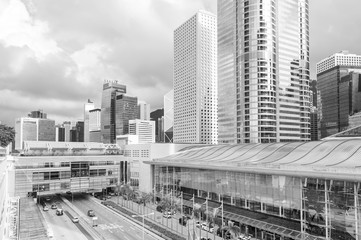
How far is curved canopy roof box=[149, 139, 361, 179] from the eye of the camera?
181 ft

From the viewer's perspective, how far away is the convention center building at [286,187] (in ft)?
169

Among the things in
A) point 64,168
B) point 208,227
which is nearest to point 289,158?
point 208,227

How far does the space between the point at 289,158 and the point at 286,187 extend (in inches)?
326

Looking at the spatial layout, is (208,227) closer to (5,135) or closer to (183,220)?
(183,220)

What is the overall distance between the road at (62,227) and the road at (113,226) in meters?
5.22

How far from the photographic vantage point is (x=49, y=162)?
111 m

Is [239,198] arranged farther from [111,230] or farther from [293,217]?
[111,230]

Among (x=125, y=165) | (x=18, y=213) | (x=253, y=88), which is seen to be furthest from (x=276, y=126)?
(x=18, y=213)

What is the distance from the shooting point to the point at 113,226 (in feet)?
262

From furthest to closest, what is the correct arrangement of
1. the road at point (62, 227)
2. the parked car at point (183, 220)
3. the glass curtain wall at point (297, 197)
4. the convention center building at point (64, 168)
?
1. the convention center building at point (64, 168)
2. the parked car at point (183, 220)
3. the road at point (62, 227)
4. the glass curtain wall at point (297, 197)

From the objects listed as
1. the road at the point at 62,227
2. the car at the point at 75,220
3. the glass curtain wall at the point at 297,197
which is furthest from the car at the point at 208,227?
the car at the point at 75,220

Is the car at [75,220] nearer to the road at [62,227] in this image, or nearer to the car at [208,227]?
the road at [62,227]

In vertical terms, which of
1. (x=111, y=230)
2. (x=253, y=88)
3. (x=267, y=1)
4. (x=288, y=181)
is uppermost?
(x=267, y=1)

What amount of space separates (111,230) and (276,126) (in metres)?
142
